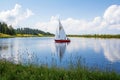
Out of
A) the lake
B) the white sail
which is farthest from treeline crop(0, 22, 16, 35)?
the lake

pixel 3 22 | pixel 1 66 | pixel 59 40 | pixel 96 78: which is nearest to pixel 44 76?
pixel 96 78

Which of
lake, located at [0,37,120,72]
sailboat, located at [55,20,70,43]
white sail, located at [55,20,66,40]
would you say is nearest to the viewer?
lake, located at [0,37,120,72]

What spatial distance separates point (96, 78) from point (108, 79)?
0.69m

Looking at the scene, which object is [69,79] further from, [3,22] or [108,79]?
[3,22]

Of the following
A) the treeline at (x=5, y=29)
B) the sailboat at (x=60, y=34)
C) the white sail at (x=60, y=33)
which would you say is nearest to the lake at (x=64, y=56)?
the sailboat at (x=60, y=34)

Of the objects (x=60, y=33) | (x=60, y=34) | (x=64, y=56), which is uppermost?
(x=60, y=33)

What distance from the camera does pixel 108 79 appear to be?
1162 cm

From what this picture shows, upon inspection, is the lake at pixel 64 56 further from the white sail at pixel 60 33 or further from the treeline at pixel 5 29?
the treeline at pixel 5 29

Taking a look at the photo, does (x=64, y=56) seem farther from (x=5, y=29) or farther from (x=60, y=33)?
(x=5, y=29)

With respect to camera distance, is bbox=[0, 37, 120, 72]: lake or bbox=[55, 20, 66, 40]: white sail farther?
bbox=[55, 20, 66, 40]: white sail

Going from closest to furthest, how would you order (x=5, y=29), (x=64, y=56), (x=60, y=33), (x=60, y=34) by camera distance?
(x=64, y=56) → (x=60, y=34) → (x=60, y=33) → (x=5, y=29)

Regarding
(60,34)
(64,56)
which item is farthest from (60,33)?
(64,56)

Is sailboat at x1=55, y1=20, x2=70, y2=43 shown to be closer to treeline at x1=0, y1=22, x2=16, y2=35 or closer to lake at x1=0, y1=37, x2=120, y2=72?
lake at x1=0, y1=37, x2=120, y2=72

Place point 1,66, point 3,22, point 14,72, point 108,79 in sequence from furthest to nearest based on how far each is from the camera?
point 3,22 < point 1,66 < point 14,72 < point 108,79
